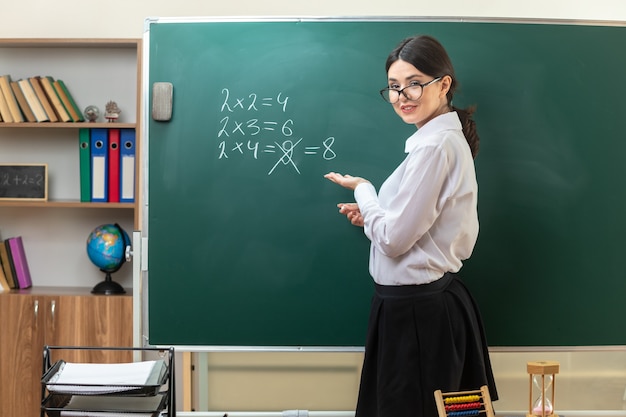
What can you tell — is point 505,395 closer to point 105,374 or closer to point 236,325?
point 236,325

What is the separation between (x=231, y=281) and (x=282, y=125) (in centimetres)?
59

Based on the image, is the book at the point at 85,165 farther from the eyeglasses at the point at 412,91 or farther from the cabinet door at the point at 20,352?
the eyeglasses at the point at 412,91

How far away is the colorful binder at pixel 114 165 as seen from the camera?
3.51 m

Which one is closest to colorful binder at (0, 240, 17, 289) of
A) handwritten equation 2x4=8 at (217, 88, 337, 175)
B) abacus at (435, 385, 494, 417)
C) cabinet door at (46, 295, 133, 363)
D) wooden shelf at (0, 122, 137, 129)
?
cabinet door at (46, 295, 133, 363)

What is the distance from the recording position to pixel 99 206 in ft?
11.3

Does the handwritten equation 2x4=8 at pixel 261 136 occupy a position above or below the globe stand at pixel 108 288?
above

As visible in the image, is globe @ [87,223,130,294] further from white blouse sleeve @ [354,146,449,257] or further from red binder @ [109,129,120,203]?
white blouse sleeve @ [354,146,449,257]

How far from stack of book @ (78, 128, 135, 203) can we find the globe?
146 millimetres

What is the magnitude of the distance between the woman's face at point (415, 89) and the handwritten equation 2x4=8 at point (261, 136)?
37 cm

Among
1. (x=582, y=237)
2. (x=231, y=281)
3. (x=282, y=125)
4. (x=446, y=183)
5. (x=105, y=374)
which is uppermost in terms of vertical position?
(x=282, y=125)

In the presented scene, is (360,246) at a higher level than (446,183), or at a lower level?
lower

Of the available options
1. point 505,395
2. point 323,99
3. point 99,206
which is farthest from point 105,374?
point 505,395

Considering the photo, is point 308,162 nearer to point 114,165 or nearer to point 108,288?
point 114,165

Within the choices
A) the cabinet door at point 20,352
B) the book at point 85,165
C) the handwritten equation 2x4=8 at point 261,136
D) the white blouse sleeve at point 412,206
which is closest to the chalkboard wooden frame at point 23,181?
the book at point 85,165
